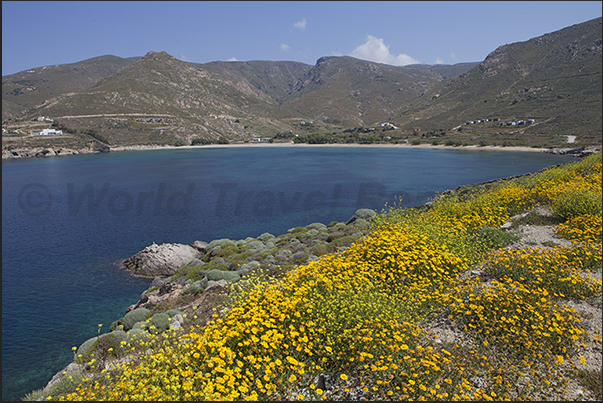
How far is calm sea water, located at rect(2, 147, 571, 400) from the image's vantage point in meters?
16.3

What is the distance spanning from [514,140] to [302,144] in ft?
291

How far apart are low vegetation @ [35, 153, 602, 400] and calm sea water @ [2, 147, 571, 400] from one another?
11733 millimetres

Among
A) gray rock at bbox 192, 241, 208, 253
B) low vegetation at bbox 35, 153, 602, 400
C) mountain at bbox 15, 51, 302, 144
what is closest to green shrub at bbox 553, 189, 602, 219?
low vegetation at bbox 35, 153, 602, 400

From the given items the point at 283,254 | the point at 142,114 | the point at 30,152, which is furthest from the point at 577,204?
the point at 142,114

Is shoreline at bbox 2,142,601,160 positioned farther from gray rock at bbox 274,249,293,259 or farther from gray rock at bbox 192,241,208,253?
gray rock at bbox 192,241,208,253

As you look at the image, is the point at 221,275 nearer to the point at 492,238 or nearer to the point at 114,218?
the point at 492,238

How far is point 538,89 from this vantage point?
139 m

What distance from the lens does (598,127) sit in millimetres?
97062

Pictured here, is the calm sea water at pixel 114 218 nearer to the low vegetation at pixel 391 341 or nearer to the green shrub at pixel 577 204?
the low vegetation at pixel 391 341

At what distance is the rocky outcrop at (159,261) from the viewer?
72.7ft

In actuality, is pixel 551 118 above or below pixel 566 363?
above

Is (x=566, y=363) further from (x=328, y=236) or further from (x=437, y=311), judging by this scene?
(x=328, y=236)

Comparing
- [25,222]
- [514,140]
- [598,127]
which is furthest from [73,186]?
[598,127]

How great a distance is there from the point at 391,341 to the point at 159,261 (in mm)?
20737
